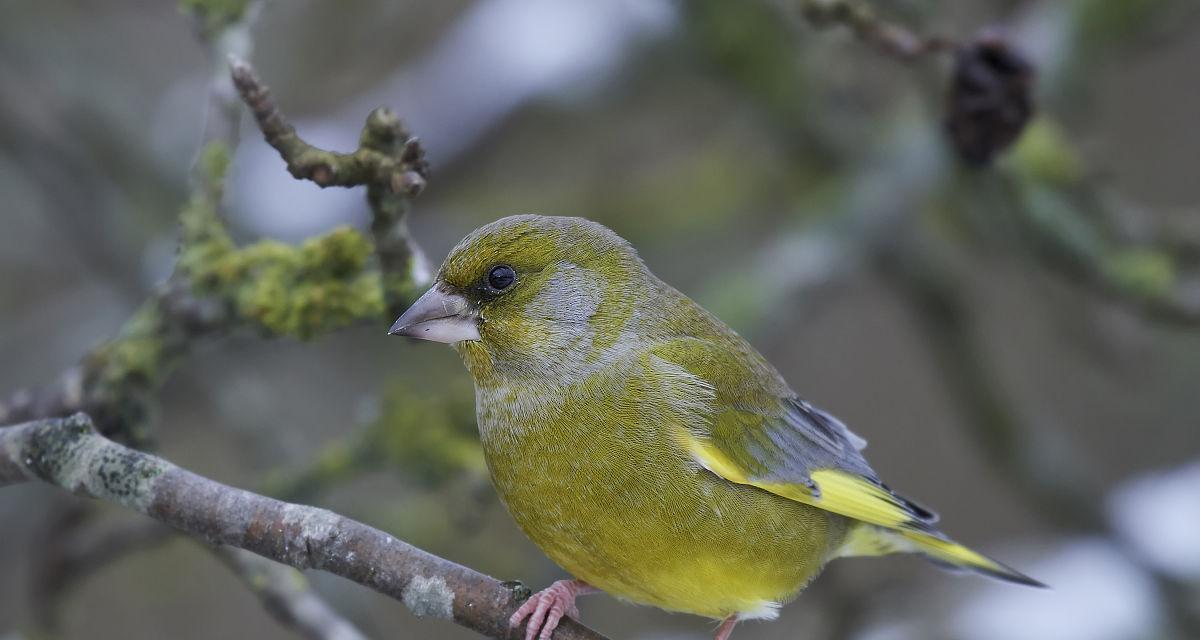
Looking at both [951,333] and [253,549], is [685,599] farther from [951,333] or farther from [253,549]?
[951,333]

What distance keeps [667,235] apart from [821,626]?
2508mm

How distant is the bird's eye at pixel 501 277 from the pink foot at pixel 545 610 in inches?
34.2

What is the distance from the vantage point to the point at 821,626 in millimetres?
5602

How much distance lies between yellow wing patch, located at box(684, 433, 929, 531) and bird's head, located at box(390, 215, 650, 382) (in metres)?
0.43

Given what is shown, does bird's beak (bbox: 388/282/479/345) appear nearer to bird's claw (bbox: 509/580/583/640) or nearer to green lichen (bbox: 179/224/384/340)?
green lichen (bbox: 179/224/384/340)

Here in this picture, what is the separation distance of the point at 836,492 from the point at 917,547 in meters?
0.58

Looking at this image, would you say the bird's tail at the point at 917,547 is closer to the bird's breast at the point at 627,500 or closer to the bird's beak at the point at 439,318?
the bird's breast at the point at 627,500

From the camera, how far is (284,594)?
350 cm

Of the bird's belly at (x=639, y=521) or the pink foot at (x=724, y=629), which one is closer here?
the bird's belly at (x=639, y=521)

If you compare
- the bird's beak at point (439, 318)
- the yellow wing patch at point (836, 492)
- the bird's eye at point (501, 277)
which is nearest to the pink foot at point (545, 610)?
the yellow wing patch at point (836, 492)

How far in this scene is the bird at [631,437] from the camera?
11.2 ft

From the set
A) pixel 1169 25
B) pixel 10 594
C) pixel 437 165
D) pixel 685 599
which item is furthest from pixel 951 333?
pixel 10 594

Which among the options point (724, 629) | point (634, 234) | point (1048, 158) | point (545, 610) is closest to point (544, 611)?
point (545, 610)

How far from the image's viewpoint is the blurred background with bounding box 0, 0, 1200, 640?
18.4 feet
